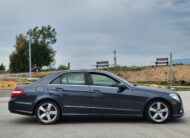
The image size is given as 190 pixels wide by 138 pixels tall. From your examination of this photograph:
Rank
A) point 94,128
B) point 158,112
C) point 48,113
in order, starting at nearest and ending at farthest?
point 94,128, point 158,112, point 48,113

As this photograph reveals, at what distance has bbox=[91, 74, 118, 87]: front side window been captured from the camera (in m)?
10.2

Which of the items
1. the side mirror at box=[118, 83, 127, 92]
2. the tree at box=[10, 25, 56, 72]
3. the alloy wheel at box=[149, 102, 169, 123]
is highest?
the tree at box=[10, 25, 56, 72]

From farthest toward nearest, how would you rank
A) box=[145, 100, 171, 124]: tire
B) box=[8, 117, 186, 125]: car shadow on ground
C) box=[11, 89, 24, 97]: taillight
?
box=[8, 117, 186, 125]: car shadow on ground < box=[11, 89, 24, 97]: taillight < box=[145, 100, 171, 124]: tire

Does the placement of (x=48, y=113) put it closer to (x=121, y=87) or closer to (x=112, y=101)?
(x=112, y=101)

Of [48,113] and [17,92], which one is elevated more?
[17,92]

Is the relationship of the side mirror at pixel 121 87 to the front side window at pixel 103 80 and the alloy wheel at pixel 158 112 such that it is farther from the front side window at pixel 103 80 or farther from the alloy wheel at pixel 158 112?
the alloy wheel at pixel 158 112

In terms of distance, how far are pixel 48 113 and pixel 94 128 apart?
1.47m

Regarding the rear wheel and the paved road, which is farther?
the rear wheel

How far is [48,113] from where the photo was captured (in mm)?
10070

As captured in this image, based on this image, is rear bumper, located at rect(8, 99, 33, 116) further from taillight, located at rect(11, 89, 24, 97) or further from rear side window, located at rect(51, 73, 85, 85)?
rear side window, located at rect(51, 73, 85, 85)

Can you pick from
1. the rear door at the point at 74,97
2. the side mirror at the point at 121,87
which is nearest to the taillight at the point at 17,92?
the rear door at the point at 74,97

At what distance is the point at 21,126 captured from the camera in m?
9.87

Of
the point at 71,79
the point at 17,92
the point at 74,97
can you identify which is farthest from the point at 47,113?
the point at 71,79

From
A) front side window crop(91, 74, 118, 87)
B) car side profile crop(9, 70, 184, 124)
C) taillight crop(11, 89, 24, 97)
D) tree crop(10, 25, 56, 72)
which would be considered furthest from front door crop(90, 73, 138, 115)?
tree crop(10, 25, 56, 72)
